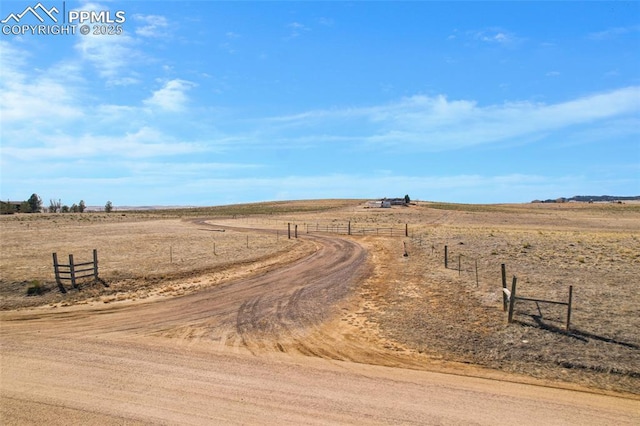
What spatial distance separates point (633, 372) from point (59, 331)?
19131mm

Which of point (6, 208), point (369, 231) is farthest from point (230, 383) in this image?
point (6, 208)

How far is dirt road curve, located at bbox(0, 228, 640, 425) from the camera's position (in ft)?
29.8

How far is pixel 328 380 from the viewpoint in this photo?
10.8 meters

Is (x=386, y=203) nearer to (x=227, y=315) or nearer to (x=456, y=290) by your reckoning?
(x=456, y=290)

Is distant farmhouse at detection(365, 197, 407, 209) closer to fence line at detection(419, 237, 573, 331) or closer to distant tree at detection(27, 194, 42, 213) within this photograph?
fence line at detection(419, 237, 573, 331)

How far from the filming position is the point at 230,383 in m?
10.6

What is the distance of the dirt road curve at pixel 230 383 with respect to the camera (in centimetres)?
907

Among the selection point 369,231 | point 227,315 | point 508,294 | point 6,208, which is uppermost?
point 6,208

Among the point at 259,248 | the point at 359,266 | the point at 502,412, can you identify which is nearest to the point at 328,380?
the point at 502,412

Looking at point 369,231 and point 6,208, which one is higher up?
point 6,208

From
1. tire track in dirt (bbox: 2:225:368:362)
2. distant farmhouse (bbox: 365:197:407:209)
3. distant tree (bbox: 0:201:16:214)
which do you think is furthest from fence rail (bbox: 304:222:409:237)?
distant tree (bbox: 0:201:16:214)

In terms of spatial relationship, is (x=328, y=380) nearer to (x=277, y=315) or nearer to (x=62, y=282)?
(x=277, y=315)

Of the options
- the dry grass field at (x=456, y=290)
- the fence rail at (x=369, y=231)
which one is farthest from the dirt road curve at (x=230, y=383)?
the fence rail at (x=369, y=231)

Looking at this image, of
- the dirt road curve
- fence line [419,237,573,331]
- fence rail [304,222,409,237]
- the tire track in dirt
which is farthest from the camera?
fence rail [304,222,409,237]
